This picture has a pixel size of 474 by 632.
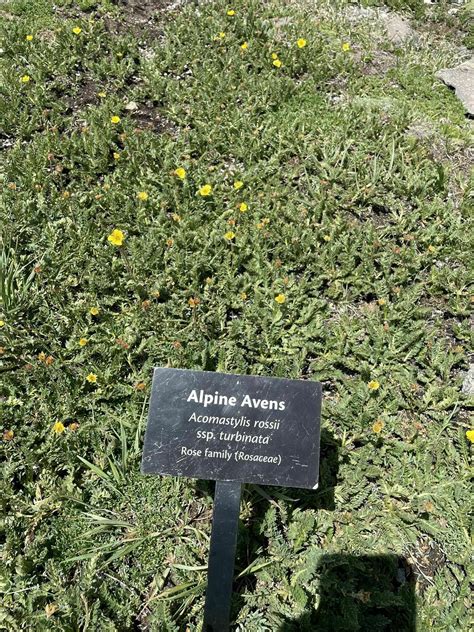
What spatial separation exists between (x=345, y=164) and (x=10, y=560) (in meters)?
3.91

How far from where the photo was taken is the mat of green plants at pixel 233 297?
2.68m

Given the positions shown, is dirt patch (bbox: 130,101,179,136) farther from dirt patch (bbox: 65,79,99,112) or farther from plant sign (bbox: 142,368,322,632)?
plant sign (bbox: 142,368,322,632)

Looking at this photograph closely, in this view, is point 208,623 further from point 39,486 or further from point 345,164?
point 345,164

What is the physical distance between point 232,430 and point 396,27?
20.6 ft

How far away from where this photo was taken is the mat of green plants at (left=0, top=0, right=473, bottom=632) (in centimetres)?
268

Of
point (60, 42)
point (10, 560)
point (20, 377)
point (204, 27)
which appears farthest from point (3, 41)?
point (10, 560)

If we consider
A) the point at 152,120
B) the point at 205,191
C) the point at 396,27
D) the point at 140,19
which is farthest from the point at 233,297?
the point at 396,27

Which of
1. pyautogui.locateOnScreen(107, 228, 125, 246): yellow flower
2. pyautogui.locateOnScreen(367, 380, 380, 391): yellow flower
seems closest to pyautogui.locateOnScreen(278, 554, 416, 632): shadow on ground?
pyautogui.locateOnScreen(367, 380, 380, 391): yellow flower

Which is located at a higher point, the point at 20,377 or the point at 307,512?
the point at 20,377

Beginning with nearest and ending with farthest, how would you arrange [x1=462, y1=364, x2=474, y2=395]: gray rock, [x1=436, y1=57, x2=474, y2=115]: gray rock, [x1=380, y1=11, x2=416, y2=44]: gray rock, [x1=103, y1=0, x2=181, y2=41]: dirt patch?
1. [x1=462, y1=364, x2=474, y2=395]: gray rock
2. [x1=436, y1=57, x2=474, y2=115]: gray rock
3. [x1=103, y1=0, x2=181, y2=41]: dirt patch
4. [x1=380, y1=11, x2=416, y2=44]: gray rock

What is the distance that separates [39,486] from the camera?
290cm

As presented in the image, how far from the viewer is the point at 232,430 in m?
2.23

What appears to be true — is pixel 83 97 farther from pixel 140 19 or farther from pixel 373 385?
pixel 373 385

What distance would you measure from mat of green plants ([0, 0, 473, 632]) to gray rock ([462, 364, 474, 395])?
0.04 meters
